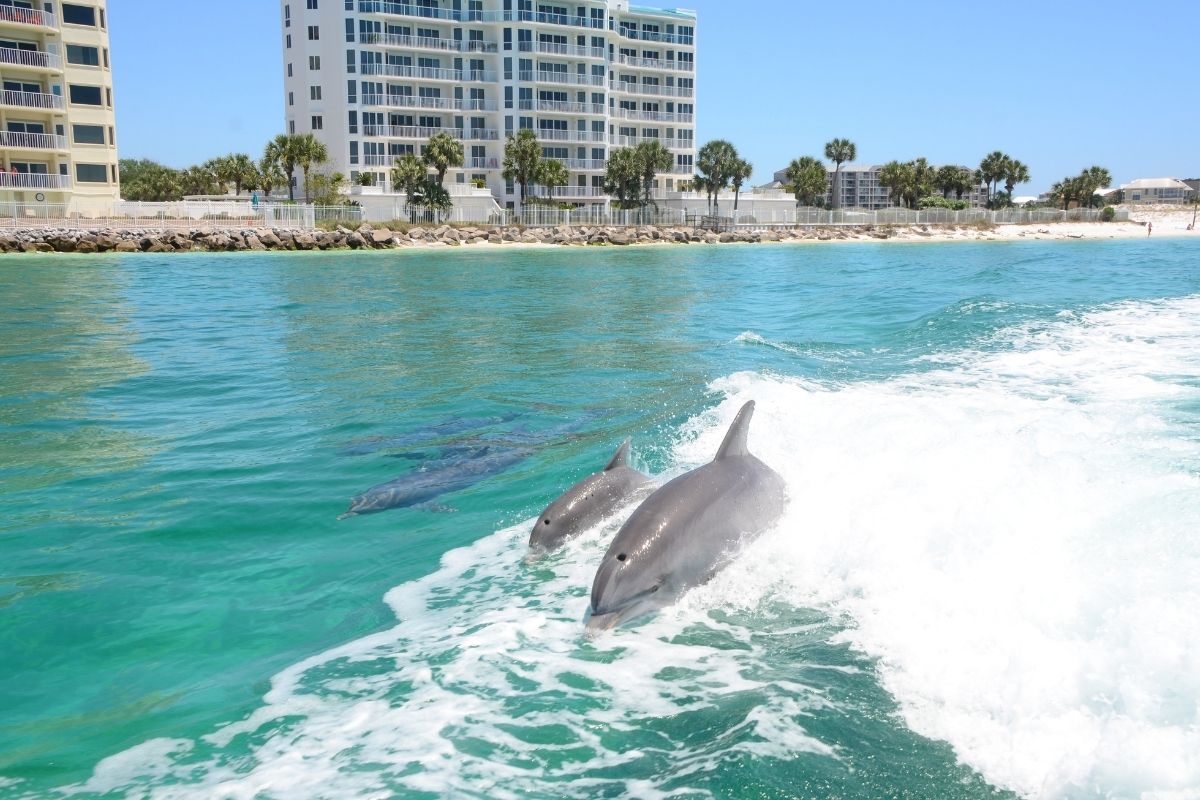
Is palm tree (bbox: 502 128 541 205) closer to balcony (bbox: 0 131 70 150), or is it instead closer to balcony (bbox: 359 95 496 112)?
balcony (bbox: 359 95 496 112)

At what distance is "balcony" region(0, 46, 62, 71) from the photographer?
204 ft

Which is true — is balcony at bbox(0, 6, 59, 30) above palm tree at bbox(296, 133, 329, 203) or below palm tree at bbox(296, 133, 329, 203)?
above

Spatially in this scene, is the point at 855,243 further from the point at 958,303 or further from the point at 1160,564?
the point at 1160,564

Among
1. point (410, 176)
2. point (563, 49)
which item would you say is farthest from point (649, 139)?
point (410, 176)

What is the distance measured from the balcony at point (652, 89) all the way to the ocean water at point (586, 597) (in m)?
92.2

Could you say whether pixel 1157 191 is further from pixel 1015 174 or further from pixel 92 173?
pixel 92 173

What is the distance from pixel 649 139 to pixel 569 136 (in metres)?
9.68

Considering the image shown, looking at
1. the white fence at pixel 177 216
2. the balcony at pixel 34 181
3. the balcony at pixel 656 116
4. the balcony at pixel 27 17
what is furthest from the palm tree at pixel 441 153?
the balcony at pixel 656 116

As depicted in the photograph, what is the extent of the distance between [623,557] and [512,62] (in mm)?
94825

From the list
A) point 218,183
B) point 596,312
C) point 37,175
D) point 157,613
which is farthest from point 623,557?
point 218,183

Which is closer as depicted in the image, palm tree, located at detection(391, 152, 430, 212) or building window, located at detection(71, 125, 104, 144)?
building window, located at detection(71, 125, 104, 144)

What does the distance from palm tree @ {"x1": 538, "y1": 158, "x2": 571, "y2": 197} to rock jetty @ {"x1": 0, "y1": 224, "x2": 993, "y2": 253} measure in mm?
7021

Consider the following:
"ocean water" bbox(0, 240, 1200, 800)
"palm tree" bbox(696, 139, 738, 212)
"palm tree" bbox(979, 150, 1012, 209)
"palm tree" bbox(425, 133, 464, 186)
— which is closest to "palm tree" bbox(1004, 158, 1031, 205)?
"palm tree" bbox(979, 150, 1012, 209)

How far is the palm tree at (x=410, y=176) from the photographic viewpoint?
252 feet
